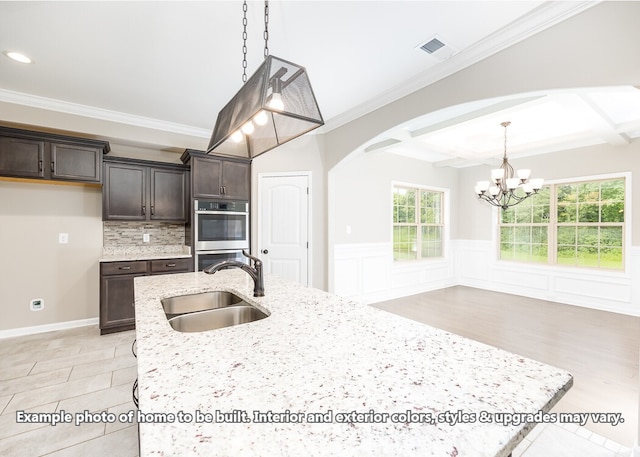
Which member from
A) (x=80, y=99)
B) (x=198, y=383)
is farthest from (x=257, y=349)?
(x=80, y=99)

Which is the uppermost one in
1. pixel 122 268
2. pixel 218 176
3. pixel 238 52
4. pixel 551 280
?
pixel 238 52

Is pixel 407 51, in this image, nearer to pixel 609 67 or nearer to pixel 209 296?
pixel 609 67

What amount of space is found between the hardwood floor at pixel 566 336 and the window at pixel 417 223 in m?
0.93

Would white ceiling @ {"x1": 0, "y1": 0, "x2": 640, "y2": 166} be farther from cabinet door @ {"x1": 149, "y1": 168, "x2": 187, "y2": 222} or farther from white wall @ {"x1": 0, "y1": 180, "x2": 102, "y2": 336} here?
white wall @ {"x1": 0, "y1": 180, "x2": 102, "y2": 336}

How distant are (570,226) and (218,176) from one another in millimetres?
5970

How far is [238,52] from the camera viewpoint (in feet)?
7.85

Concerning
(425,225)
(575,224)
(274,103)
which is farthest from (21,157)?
(575,224)

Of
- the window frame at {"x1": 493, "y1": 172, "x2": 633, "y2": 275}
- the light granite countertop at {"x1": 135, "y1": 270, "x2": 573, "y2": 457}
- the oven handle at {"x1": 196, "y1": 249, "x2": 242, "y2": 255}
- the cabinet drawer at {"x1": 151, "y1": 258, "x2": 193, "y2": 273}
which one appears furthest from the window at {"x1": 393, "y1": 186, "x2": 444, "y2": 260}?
the light granite countertop at {"x1": 135, "y1": 270, "x2": 573, "y2": 457}

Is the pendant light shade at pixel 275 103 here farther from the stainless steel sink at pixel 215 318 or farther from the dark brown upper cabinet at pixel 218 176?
the dark brown upper cabinet at pixel 218 176

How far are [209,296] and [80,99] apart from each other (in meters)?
3.01

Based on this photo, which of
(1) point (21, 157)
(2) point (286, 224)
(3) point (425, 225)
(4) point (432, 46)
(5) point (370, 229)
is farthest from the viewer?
(3) point (425, 225)

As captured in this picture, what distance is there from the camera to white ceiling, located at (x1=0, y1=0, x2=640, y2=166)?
1.93 meters

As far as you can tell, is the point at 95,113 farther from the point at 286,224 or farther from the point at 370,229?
the point at 370,229

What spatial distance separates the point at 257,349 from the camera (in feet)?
3.14
